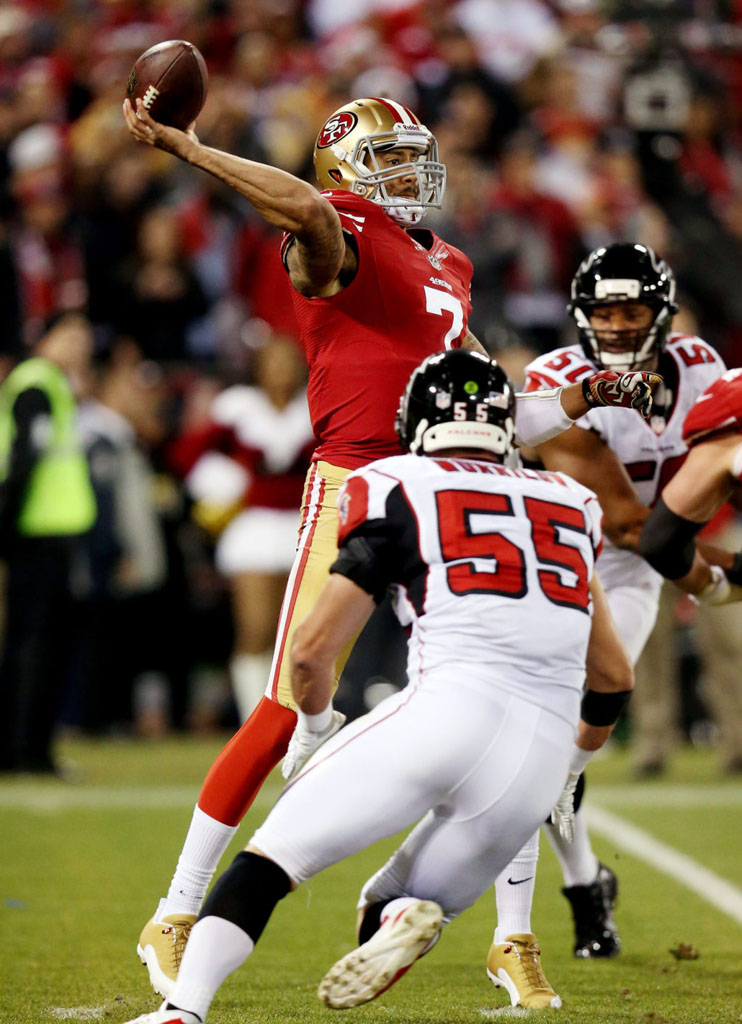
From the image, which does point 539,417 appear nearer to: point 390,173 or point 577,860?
point 390,173

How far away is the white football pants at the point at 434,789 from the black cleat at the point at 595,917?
145cm

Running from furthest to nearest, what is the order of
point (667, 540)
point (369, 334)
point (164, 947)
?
point (667, 540) → point (369, 334) → point (164, 947)

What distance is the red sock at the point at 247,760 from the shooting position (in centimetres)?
387

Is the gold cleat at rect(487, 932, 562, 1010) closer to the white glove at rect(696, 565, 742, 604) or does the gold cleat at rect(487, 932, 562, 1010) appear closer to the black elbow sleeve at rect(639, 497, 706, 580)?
the black elbow sleeve at rect(639, 497, 706, 580)

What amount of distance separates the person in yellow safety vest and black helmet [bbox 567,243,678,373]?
12.8ft

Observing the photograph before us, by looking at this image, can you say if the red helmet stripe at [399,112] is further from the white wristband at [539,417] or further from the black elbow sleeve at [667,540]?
the black elbow sleeve at [667,540]

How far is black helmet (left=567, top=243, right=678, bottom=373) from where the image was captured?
183 inches

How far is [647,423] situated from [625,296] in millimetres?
391

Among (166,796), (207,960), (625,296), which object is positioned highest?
(625,296)

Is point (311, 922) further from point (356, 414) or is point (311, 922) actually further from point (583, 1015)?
point (356, 414)

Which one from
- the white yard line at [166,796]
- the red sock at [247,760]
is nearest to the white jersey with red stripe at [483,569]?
the red sock at [247,760]

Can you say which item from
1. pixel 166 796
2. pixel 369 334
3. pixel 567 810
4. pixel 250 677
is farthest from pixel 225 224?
pixel 567 810

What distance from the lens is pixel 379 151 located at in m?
4.17

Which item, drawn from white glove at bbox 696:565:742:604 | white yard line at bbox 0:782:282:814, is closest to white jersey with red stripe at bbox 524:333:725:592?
white glove at bbox 696:565:742:604
